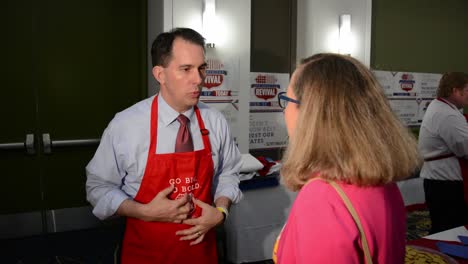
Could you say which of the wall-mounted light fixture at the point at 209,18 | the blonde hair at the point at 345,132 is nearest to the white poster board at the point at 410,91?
the wall-mounted light fixture at the point at 209,18

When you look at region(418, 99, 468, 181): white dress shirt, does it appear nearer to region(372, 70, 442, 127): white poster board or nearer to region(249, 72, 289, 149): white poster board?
region(249, 72, 289, 149): white poster board

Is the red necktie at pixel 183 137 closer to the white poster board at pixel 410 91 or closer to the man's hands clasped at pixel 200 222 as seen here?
the man's hands clasped at pixel 200 222

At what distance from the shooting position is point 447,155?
10.1 ft

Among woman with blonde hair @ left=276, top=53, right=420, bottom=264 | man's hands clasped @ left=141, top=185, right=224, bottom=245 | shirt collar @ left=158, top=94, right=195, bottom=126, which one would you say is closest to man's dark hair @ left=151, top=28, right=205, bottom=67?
shirt collar @ left=158, top=94, right=195, bottom=126

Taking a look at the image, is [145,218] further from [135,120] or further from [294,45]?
[294,45]

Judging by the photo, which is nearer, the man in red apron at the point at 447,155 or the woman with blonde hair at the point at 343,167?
the woman with blonde hair at the point at 343,167

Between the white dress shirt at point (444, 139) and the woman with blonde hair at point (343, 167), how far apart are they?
7.60ft

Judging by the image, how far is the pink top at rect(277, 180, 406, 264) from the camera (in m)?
0.82

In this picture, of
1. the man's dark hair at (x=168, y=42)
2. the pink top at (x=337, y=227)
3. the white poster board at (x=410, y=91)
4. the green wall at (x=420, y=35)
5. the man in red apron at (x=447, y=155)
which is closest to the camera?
the pink top at (x=337, y=227)

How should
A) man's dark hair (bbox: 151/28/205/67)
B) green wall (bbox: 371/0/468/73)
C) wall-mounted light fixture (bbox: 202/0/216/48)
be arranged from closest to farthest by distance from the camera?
man's dark hair (bbox: 151/28/205/67)
wall-mounted light fixture (bbox: 202/0/216/48)
green wall (bbox: 371/0/468/73)

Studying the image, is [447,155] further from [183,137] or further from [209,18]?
[183,137]

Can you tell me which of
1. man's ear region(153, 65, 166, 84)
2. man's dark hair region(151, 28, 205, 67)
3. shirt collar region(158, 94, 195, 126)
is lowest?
shirt collar region(158, 94, 195, 126)

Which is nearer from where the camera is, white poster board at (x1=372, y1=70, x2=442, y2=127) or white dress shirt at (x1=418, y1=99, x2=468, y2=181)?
white dress shirt at (x1=418, y1=99, x2=468, y2=181)

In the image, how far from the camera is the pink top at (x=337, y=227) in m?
0.82
